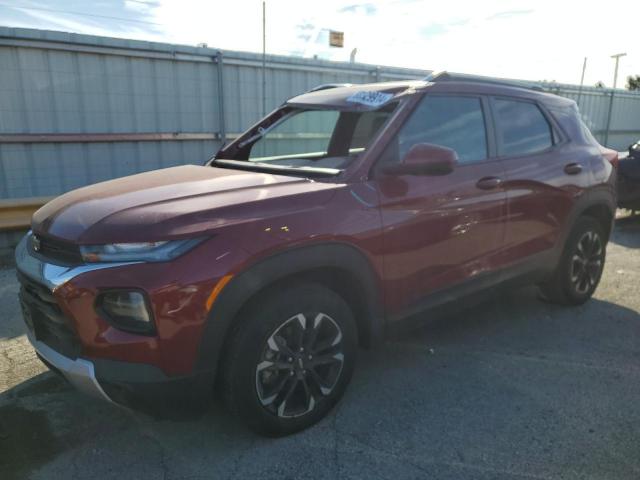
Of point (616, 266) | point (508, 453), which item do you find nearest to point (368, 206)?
point (508, 453)

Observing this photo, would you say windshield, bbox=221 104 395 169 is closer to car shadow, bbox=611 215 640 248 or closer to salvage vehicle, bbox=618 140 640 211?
car shadow, bbox=611 215 640 248

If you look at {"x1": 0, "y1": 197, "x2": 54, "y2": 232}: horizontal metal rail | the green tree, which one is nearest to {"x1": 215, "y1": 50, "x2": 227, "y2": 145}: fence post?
{"x1": 0, "y1": 197, "x2": 54, "y2": 232}: horizontal metal rail

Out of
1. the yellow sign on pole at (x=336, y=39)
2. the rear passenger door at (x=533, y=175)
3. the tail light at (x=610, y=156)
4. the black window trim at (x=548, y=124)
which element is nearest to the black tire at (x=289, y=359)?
the rear passenger door at (x=533, y=175)

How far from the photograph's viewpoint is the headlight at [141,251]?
222cm

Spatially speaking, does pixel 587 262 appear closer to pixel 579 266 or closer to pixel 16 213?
pixel 579 266

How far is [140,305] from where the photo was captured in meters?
2.18

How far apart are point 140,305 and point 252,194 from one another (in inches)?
29.8

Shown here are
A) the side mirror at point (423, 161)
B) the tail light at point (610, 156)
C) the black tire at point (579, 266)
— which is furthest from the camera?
the tail light at point (610, 156)

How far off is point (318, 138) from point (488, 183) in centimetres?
143

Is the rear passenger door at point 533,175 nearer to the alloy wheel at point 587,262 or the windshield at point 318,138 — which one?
the alloy wheel at point 587,262

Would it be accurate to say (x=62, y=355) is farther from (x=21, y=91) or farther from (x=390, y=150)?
(x=21, y=91)

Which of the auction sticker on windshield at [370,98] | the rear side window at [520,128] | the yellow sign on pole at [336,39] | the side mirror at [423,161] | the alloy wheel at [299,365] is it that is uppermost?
the yellow sign on pole at [336,39]

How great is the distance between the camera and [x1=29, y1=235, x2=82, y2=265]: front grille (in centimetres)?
233

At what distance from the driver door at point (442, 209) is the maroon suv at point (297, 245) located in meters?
0.01
